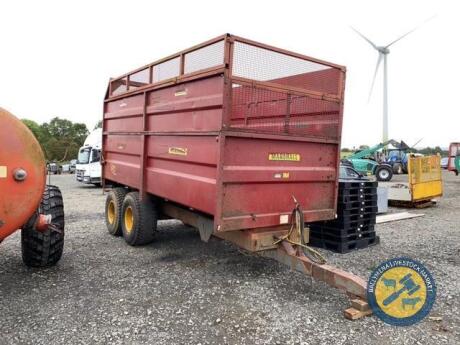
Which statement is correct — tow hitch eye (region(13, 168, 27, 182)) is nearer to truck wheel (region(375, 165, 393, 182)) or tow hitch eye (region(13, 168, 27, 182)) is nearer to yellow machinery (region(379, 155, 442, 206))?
yellow machinery (region(379, 155, 442, 206))

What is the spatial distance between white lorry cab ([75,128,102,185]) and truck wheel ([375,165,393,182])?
1438 centimetres

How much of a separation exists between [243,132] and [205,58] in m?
0.95

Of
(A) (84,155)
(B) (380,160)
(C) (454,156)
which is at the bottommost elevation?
(A) (84,155)

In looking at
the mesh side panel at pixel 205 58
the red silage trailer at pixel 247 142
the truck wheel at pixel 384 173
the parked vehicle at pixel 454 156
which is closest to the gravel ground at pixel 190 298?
the red silage trailer at pixel 247 142

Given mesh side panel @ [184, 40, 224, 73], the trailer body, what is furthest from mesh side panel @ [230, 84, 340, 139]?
mesh side panel @ [184, 40, 224, 73]

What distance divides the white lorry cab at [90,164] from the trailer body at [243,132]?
12.3 meters

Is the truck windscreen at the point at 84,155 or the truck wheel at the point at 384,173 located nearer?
the truck windscreen at the point at 84,155

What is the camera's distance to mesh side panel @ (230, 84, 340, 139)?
4.21 m

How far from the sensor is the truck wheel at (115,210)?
6.38 m

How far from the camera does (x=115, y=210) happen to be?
6.43 meters

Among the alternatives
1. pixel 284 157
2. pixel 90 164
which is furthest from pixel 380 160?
pixel 284 157

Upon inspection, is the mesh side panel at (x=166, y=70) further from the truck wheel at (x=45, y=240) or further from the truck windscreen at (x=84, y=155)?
the truck windscreen at (x=84, y=155)

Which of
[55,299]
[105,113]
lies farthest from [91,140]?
[55,299]

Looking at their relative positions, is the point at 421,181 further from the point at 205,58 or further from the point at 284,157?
the point at 205,58
